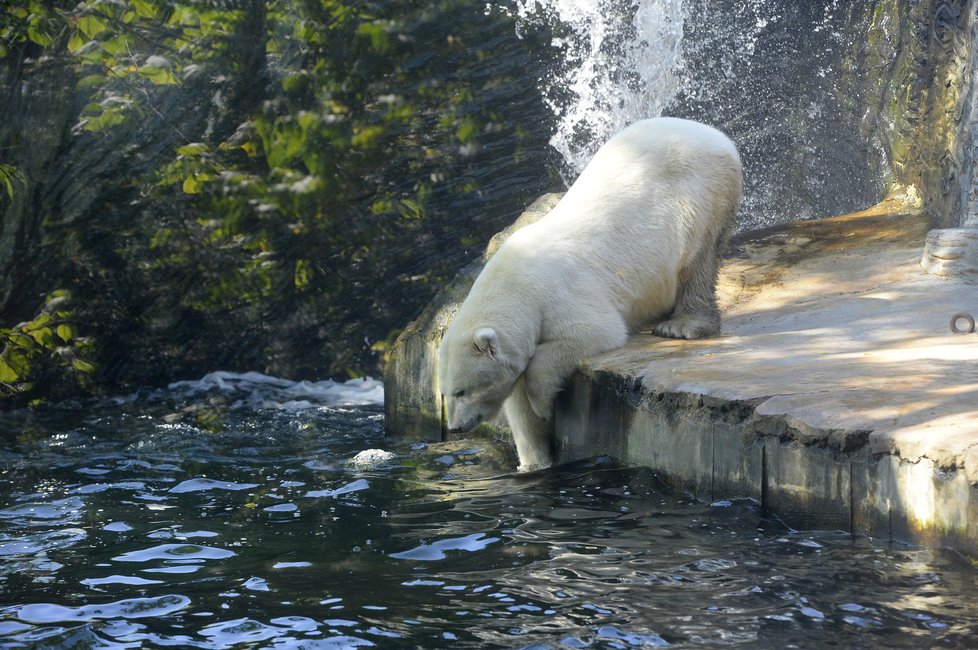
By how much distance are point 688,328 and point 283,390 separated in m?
4.66

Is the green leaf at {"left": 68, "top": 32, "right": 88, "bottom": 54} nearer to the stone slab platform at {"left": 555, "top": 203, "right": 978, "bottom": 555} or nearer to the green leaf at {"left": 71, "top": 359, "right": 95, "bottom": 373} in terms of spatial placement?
the green leaf at {"left": 71, "top": 359, "right": 95, "bottom": 373}

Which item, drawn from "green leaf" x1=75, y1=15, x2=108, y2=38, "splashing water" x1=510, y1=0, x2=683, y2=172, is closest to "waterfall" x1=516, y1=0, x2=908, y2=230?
"splashing water" x1=510, y1=0, x2=683, y2=172

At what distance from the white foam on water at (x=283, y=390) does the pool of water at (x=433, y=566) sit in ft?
9.22

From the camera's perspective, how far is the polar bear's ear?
4.77 metres

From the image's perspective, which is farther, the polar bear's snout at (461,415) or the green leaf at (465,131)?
the green leaf at (465,131)

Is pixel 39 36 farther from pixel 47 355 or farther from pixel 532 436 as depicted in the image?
pixel 532 436

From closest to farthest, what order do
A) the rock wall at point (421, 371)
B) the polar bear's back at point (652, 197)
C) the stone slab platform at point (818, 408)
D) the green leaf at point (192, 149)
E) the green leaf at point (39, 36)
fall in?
the stone slab platform at point (818, 408) < the polar bear's back at point (652, 197) < the rock wall at point (421, 371) < the green leaf at point (39, 36) < the green leaf at point (192, 149)

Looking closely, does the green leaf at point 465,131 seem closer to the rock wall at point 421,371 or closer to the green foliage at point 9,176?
the rock wall at point 421,371

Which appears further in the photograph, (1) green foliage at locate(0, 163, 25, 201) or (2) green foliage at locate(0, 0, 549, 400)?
(2) green foliage at locate(0, 0, 549, 400)

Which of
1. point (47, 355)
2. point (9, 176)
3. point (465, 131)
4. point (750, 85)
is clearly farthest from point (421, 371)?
point (750, 85)

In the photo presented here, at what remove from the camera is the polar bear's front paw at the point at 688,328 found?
5.45 meters

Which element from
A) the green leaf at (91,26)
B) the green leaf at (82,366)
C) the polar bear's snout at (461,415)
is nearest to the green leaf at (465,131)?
the green leaf at (91,26)

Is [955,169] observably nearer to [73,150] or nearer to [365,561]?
[365,561]

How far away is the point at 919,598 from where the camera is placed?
2.80m
